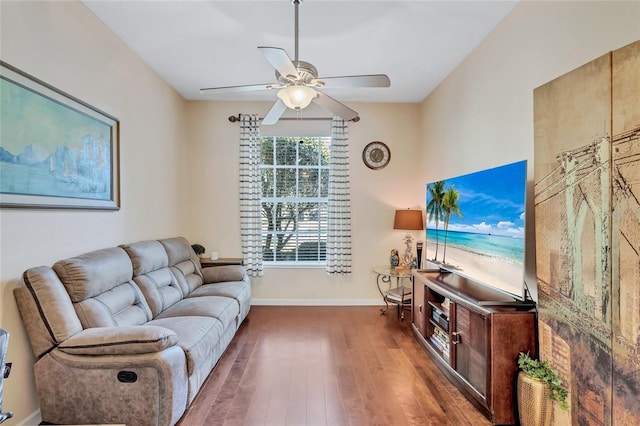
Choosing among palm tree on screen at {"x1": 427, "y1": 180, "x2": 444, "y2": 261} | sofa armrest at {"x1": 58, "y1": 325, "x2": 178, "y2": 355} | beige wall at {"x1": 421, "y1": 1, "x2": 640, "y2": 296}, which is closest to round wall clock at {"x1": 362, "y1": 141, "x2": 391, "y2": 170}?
beige wall at {"x1": 421, "y1": 1, "x2": 640, "y2": 296}

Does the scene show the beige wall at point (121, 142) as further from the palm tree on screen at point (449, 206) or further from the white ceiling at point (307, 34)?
the palm tree on screen at point (449, 206)

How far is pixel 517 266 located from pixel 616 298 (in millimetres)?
550

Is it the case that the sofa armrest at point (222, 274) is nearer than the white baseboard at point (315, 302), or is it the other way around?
the sofa armrest at point (222, 274)

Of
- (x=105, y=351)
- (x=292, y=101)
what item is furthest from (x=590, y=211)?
(x=105, y=351)

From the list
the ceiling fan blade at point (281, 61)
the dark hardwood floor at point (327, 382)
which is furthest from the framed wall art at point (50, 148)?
the dark hardwood floor at point (327, 382)

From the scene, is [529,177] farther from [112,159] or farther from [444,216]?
[112,159]

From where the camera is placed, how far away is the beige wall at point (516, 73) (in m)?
1.66

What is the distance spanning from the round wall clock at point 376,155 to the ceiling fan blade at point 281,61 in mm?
2534

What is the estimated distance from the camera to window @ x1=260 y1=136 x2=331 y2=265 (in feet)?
14.7

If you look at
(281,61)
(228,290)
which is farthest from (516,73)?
(228,290)

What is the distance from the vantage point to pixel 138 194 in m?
3.14

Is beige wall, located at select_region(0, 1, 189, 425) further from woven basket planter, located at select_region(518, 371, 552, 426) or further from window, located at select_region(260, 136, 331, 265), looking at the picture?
woven basket planter, located at select_region(518, 371, 552, 426)

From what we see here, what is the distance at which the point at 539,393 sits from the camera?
5.66ft

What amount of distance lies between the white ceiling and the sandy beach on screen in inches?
74.4
